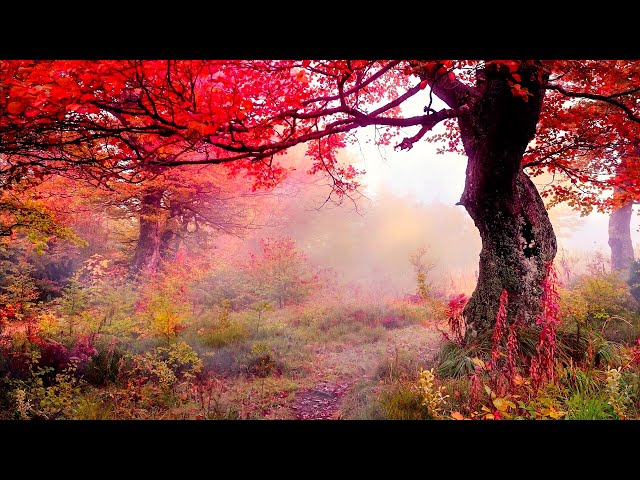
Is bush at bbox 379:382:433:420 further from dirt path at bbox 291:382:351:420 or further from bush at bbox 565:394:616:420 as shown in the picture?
bush at bbox 565:394:616:420

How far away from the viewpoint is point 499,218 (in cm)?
539

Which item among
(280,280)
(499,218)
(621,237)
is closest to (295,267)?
(280,280)

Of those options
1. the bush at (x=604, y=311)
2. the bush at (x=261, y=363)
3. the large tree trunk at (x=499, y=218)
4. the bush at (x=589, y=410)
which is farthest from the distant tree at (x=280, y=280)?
the bush at (x=589, y=410)

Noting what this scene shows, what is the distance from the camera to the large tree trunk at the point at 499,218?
5012 millimetres

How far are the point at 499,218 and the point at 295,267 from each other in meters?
7.82

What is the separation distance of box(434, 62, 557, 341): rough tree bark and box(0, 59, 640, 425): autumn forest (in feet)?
0.08

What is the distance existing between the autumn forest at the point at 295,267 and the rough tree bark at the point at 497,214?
0.03 metres

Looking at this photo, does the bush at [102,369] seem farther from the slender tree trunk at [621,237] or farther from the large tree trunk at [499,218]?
the slender tree trunk at [621,237]

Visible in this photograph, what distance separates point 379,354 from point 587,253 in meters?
14.9

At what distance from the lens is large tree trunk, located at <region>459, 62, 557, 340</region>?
501 cm

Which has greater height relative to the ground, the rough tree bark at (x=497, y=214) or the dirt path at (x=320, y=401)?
the rough tree bark at (x=497, y=214)
